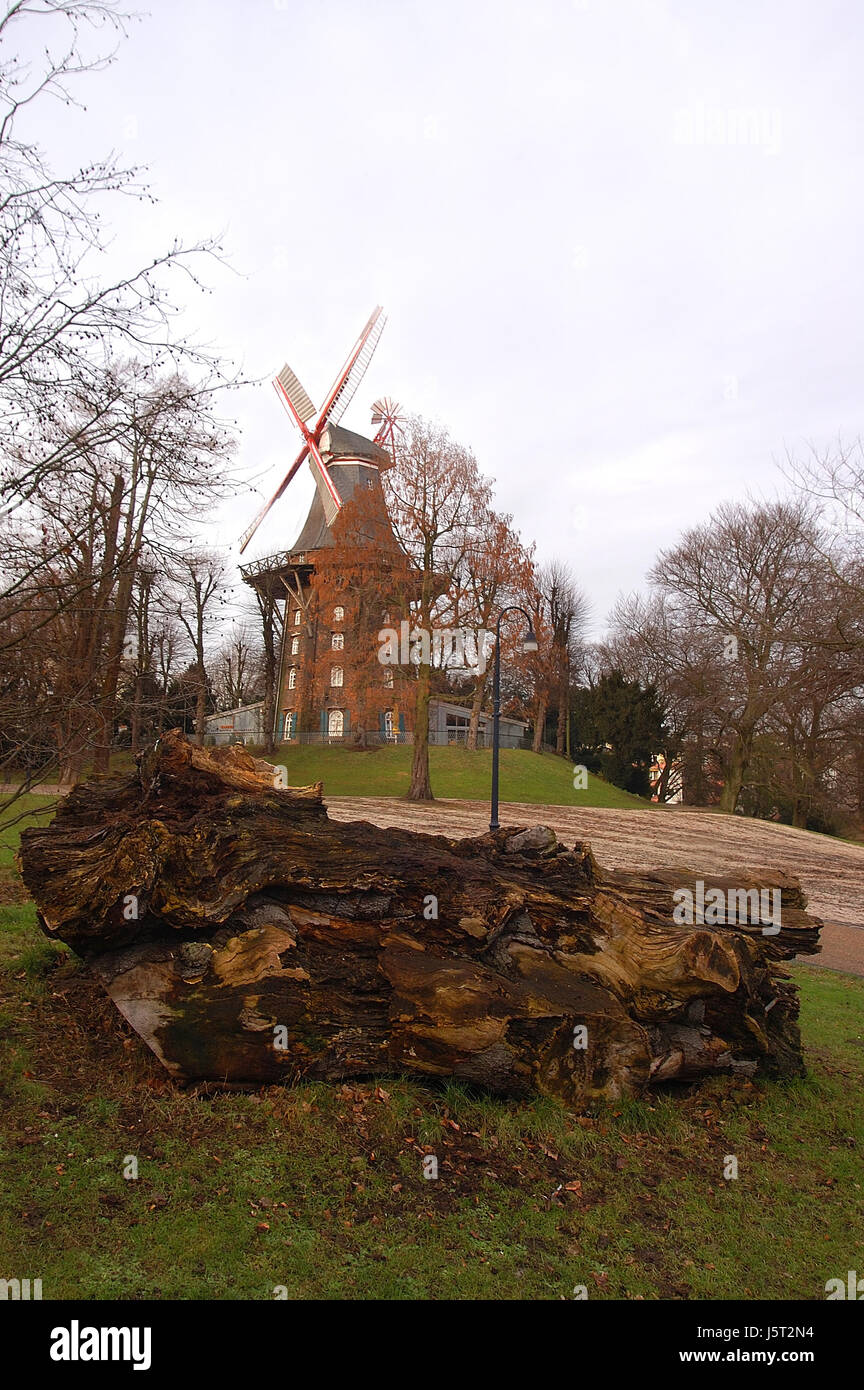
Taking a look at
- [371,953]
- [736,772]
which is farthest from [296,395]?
[371,953]

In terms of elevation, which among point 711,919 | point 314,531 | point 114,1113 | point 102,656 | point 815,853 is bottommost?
point 815,853

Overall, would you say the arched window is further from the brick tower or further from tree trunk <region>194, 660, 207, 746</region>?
tree trunk <region>194, 660, 207, 746</region>

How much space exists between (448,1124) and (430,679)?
2487 centimetres

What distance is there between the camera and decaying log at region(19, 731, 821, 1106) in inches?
205

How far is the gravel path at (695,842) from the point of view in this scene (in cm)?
1653

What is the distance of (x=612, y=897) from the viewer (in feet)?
21.2

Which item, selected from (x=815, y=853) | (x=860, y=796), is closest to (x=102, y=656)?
(x=815, y=853)

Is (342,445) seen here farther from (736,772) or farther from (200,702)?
(200,702)

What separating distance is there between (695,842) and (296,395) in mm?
43116

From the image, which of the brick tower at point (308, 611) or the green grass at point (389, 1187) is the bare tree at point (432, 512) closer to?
the brick tower at point (308, 611)

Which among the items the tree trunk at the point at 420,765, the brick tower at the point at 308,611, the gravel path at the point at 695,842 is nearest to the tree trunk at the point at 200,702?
the gravel path at the point at 695,842

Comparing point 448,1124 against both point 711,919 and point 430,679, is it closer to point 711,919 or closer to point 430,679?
point 711,919

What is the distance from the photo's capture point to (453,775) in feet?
132

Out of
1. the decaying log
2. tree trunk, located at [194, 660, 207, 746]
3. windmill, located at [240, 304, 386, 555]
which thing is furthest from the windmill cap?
the decaying log
